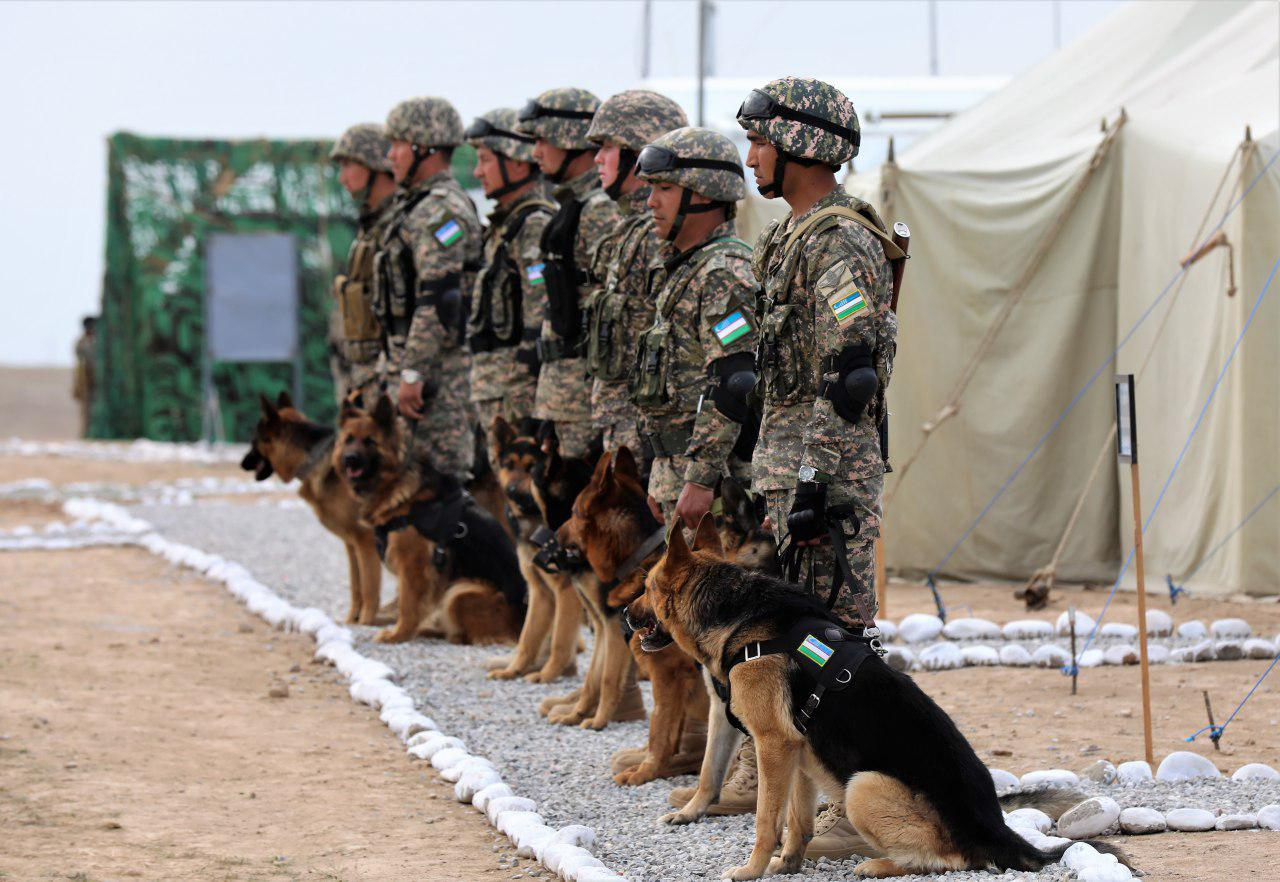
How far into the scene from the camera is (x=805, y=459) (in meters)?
4.74

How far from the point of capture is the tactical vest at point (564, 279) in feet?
23.8

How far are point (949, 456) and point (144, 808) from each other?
706 cm

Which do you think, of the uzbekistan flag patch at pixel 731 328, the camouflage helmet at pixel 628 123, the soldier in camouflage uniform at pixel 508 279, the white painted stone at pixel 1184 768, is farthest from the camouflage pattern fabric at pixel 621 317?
the white painted stone at pixel 1184 768

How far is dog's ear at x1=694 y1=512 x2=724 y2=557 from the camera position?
5.02m

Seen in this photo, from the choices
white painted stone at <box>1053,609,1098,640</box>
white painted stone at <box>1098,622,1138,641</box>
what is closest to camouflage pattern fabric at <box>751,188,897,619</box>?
white painted stone at <box>1053,609,1098,640</box>

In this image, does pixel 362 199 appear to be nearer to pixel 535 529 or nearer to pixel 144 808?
pixel 535 529

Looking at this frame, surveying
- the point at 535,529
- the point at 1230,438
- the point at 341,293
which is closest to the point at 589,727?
the point at 535,529

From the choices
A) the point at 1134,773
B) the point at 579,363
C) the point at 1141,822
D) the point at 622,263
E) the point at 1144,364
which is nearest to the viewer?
the point at 1141,822

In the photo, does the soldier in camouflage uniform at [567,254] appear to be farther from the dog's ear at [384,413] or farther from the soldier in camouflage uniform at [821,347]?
the soldier in camouflage uniform at [821,347]

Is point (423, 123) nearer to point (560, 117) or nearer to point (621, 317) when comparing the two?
point (560, 117)

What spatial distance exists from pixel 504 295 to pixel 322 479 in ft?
6.49

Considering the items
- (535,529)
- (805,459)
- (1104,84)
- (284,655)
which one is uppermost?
(1104,84)

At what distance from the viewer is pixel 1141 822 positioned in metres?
4.89

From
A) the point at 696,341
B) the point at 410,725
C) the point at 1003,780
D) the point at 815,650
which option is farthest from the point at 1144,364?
the point at 815,650
